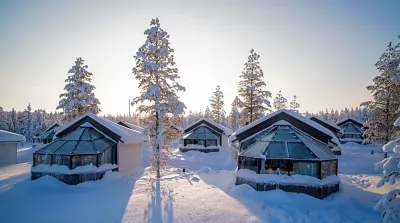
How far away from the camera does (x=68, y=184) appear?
17.1 m

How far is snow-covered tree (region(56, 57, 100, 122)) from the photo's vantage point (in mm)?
29766

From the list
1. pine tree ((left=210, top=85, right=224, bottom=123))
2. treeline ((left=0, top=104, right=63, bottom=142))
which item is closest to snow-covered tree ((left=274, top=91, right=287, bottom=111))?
pine tree ((left=210, top=85, right=224, bottom=123))

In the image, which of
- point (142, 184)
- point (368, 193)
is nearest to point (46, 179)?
point (142, 184)

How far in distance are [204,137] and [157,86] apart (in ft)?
63.4

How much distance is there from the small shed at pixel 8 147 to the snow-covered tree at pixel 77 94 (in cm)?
542

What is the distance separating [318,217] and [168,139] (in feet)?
40.0

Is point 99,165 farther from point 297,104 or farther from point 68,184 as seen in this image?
point 297,104

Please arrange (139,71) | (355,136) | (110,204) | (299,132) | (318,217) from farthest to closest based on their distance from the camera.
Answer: (355,136)
(139,71)
(299,132)
(110,204)
(318,217)

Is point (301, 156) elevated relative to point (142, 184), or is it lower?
elevated

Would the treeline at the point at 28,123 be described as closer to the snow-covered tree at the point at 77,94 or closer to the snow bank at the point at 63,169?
the snow-covered tree at the point at 77,94

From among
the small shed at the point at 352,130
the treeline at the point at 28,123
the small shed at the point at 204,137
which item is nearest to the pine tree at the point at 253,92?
the small shed at the point at 204,137

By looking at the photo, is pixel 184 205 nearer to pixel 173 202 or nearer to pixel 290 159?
pixel 173 202

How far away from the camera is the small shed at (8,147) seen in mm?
27078

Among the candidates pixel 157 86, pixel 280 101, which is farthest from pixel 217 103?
pixel 157 86
